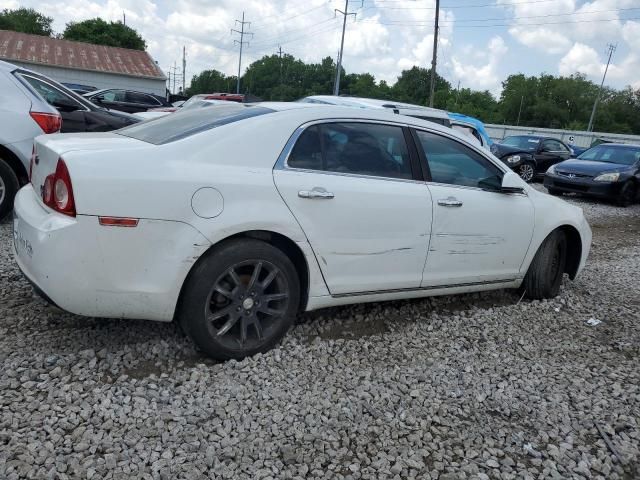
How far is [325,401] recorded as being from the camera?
288 centimetres

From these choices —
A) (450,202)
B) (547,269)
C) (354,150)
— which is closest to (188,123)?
(354,150)

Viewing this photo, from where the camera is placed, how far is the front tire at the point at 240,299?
2.95m

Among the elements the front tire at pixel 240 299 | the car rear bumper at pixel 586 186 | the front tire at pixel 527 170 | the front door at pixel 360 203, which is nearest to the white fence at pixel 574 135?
the front tire at pixel 527 170

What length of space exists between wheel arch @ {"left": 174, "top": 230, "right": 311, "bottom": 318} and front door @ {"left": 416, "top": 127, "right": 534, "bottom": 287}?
985 mm

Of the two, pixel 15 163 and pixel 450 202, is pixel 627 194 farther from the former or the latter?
pixel 15 163

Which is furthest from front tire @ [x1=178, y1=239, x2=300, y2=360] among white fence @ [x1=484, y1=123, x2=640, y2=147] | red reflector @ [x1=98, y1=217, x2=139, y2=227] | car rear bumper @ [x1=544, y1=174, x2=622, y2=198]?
white fence @ [x1=484, y1=123, x2=640, y2=147]

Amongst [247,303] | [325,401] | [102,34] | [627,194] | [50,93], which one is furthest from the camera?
[102,34]

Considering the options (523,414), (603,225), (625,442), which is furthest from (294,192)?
(603,225)

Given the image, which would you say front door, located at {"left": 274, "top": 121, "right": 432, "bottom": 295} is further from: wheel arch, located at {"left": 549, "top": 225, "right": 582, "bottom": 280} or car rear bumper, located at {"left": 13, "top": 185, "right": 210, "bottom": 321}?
wheel arch, located at {"left": 549, "top": 225, "right": 582, "bottom": 280}

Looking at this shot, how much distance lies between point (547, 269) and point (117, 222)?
12.0 feet

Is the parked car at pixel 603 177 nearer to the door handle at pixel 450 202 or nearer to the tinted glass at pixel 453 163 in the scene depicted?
the tinted glass at pixel 453 163

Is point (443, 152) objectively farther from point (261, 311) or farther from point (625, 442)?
point (625, 442)

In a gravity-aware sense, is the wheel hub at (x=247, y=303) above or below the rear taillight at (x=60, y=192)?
below

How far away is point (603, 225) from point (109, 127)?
8.64 meters
